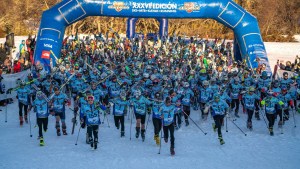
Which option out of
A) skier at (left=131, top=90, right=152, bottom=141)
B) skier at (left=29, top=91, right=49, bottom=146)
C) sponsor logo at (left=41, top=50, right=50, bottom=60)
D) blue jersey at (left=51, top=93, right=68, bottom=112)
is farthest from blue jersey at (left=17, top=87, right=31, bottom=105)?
sponsor logo at (left=41, top=50, right=50, bottom=60)

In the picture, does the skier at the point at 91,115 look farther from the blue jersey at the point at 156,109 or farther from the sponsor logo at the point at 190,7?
the sponsor logo at the point at 190,7

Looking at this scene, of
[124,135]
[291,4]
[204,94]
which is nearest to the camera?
[124,135]

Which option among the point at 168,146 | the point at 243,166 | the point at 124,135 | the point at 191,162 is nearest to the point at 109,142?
the point at 124,135

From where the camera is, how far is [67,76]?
19750mm

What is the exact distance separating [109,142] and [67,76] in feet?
18.5

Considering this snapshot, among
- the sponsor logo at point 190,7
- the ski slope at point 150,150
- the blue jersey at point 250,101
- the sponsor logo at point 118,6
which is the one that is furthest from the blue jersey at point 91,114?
the sponsor logo at point 190,7

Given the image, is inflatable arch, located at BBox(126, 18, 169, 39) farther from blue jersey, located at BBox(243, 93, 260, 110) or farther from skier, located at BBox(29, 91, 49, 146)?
skier, located at BBox(29, 91, 49, 146)

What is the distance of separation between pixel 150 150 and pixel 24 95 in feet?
17.3

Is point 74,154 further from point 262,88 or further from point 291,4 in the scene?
point 291,4

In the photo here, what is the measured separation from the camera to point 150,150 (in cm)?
1429

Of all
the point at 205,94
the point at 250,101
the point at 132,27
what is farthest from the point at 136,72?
the point at 132,27

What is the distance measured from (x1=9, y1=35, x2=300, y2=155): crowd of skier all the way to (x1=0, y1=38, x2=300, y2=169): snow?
407 mm

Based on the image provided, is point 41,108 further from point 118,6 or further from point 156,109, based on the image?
point 118,6

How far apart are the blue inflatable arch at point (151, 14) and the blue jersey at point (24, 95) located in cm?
669
